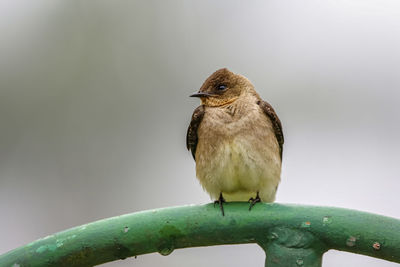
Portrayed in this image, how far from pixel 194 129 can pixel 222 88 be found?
0.48m

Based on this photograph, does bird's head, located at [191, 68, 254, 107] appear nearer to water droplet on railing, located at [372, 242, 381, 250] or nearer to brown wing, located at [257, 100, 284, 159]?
brown wing, located at [257, 100, 284, 159]

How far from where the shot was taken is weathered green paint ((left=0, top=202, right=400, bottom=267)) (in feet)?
7.47

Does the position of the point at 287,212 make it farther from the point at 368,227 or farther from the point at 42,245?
the point at 42,245

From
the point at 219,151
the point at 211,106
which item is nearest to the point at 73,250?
the point at 219,151

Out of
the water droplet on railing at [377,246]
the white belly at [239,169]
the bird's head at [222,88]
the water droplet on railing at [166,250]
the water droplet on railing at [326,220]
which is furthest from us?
the bird's head at [222,88]

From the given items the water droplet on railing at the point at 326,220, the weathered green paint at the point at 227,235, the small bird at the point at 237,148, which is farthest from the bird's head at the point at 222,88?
the water droplet on railing at the point at 326,220

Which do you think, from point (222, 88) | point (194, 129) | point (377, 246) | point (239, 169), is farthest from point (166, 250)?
point (222, 88)

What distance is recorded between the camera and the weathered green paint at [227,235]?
2275 millimetres

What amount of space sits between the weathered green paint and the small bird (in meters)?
1.84

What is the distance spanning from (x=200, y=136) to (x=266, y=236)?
2.36 meters

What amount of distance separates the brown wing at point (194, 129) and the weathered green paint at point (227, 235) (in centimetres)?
231

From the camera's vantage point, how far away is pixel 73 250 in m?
2.38

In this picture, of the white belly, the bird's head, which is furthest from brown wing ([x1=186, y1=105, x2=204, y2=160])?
the white belly

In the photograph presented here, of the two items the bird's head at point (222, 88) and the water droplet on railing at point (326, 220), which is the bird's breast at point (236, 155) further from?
the water droplet on railing at point (326, 220)
